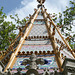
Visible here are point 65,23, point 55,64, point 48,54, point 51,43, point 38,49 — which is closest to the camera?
point 55,64

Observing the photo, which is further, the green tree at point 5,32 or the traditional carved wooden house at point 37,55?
the green tree at point 5,32

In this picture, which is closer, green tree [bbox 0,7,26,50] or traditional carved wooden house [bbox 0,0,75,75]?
traditional carved wooden house [bbox 0,0,75,75]

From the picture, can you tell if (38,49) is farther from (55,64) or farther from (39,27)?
(39,27)

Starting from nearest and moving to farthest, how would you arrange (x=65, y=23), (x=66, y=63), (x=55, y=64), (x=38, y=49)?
(x=66, y=63), (x=55, y=64), (x=38, y=49), (x=65, y=23)

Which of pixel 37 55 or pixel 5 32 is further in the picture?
pixel 5 32

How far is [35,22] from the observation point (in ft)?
48.3

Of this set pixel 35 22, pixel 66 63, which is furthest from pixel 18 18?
pixel 66 63

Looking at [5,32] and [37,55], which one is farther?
[5,32]

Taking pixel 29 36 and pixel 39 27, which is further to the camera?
pixel 39 27

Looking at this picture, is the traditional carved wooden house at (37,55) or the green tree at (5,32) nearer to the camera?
the traditional carved wooden house at (37,55)

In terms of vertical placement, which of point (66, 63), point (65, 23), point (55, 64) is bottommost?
point (65, 23)

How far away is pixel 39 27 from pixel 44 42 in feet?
10.7

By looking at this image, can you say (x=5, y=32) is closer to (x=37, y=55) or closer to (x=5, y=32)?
(x=5, y=32)

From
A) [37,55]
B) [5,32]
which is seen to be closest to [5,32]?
[5,32]
